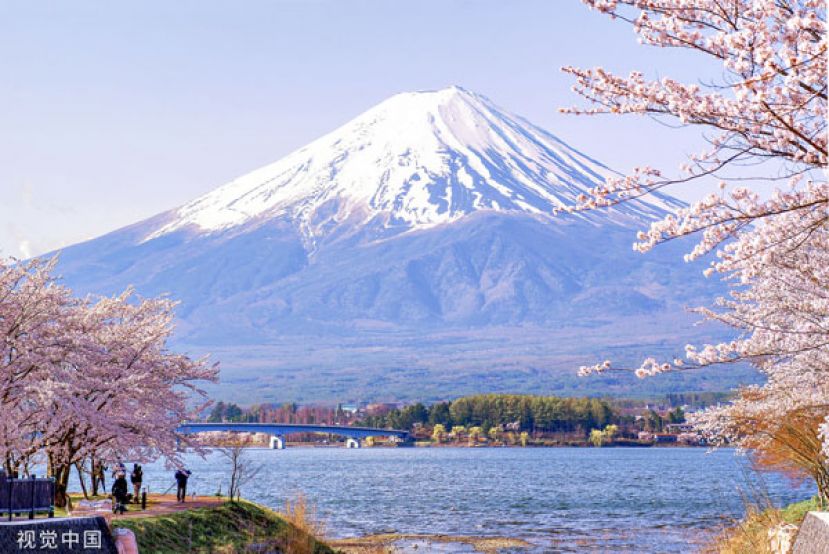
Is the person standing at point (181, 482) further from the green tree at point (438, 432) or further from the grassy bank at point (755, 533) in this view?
the green tree at point (438, 432)

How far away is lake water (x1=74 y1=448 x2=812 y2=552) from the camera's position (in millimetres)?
42875

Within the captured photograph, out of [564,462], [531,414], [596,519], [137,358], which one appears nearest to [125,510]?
[137,358]

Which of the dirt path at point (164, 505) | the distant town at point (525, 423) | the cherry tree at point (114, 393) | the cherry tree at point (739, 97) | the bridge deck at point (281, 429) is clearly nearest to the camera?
the cherry tree at point (739, 97)

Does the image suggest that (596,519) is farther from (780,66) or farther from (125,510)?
(780,66)

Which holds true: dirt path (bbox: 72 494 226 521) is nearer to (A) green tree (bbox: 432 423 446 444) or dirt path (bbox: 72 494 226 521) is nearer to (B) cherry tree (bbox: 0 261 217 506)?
(B) cherry tree (bbox: 0 261 217 506)

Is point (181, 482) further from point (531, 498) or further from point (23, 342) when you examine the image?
point (531, 498)

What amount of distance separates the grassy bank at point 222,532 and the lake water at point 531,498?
8.86m

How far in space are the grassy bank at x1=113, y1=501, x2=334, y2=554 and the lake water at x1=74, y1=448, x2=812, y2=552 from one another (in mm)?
8858

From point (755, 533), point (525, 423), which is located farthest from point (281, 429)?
point (755, 533)

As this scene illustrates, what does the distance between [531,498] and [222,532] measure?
117 feet

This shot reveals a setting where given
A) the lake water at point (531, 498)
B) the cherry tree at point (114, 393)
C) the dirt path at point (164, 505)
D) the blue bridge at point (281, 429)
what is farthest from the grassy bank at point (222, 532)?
the blue bridge at point (281, 429)

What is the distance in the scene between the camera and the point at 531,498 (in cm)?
6269

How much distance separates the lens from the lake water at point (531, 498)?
141 ft

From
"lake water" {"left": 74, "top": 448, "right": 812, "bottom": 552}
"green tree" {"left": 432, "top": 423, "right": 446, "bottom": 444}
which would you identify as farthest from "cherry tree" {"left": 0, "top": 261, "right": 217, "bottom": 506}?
"green tree" {"left": 432, "top": 423, "right": 446, "bottom": 444}
